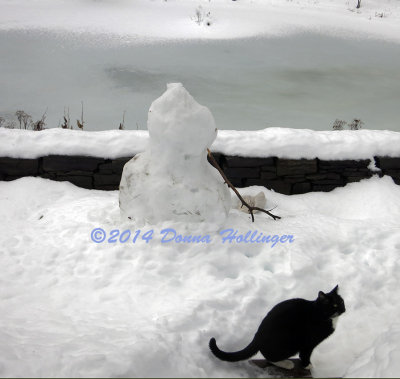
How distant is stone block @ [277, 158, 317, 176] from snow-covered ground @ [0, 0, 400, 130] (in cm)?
413

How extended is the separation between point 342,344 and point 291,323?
615mm

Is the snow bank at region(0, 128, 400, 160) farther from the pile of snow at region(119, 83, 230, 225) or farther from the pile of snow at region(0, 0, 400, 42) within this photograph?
the pile of snow at region(0, 0, 400, 42)

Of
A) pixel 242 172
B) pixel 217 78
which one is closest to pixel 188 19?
pixel 217 78

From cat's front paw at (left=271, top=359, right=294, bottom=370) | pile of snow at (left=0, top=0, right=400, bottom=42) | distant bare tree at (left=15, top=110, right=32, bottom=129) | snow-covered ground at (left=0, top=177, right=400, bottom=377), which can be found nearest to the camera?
snow-covered ground at (left=0, top=177, right=400, bottom=377)

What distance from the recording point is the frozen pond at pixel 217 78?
9.19 meters

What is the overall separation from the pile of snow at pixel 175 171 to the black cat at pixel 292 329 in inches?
52.4

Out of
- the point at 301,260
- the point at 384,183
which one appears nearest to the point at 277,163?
the point at 384,183

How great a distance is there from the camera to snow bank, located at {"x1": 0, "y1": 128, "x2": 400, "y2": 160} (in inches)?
172

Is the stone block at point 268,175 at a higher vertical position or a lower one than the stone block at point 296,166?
lower

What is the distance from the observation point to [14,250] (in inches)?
134

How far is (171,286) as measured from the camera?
301 cm

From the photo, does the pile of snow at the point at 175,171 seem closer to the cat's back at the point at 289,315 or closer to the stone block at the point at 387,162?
the cat's back at the point at 289,315

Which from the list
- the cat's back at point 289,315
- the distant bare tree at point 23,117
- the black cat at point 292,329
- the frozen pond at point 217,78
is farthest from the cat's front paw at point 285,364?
the frozen pond at point 217,78

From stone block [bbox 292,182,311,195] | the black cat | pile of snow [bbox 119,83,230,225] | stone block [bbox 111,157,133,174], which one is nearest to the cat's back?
the black cat
